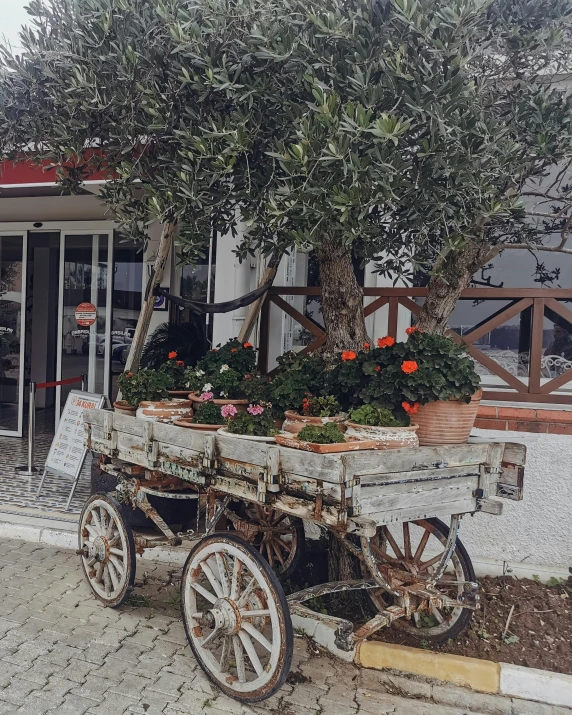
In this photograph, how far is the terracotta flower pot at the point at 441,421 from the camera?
3.30m

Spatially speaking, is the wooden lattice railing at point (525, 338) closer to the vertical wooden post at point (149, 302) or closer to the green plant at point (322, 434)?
the vertical wooden post at point (149, 302)

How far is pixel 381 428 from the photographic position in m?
3.16

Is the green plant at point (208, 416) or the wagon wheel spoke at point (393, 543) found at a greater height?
the green plant at point (208, 416)

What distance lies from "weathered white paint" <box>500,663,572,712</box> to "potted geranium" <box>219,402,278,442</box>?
174 cm

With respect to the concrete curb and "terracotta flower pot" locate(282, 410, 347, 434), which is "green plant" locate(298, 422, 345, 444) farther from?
the concrete curb

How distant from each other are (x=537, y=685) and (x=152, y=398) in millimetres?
2808

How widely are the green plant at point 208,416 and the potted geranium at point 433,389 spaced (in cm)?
89

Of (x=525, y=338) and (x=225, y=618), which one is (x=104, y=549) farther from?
(x=525, y=338)

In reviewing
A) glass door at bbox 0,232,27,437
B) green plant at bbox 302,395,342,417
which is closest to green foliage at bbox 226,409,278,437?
green plant at bbox 302,395,342,417

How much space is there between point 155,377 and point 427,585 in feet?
7.26

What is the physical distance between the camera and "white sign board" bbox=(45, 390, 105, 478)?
18.2 ft

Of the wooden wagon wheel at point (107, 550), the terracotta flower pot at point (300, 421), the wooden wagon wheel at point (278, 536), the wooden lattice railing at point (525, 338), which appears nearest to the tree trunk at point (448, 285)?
the wooden lattice railing at point (525, 338)

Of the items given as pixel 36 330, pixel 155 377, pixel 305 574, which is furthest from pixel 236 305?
pixel 36 330

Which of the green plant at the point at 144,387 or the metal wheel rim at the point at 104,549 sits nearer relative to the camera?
the metal wheel rim at the point at 104,549
